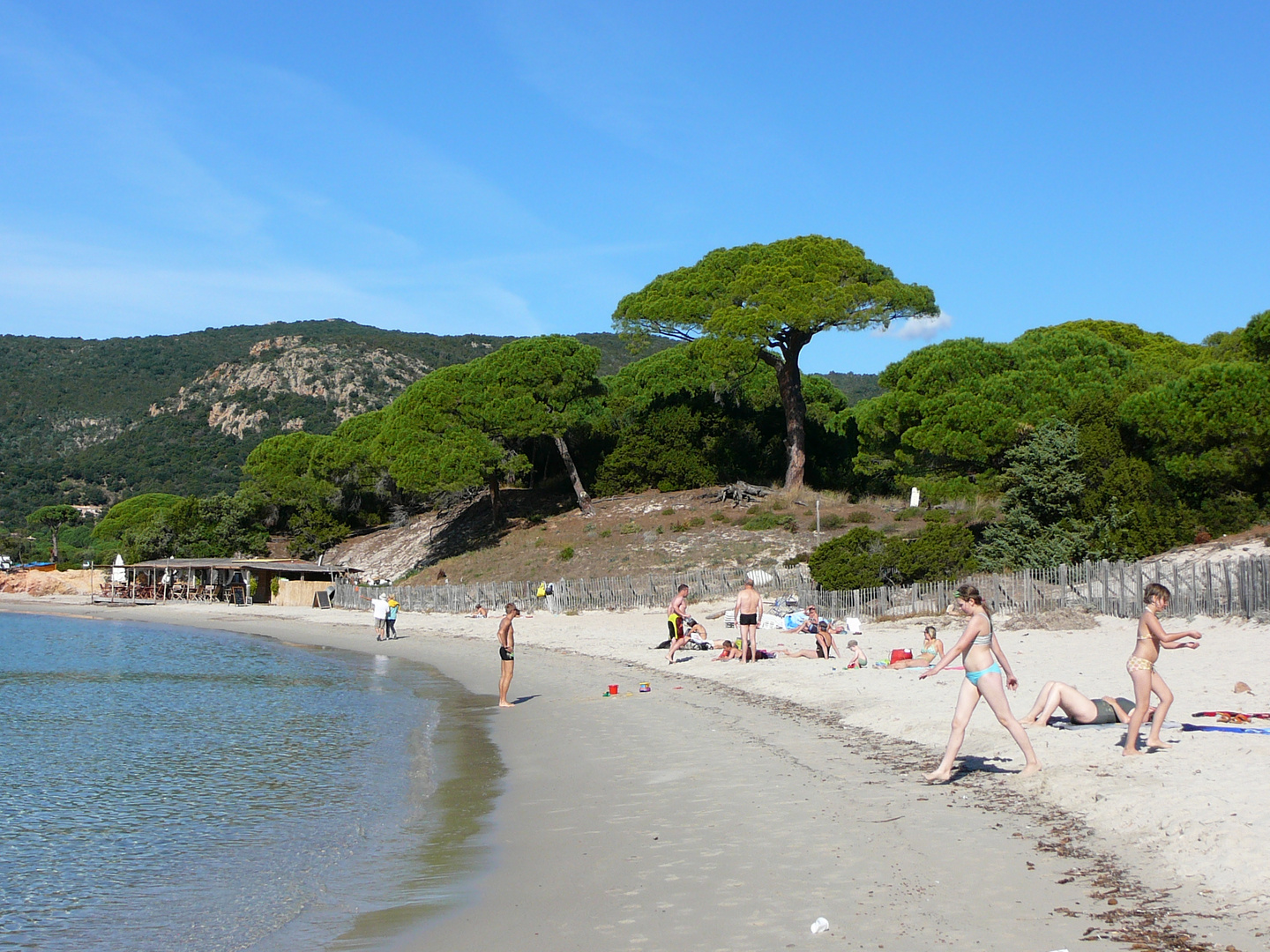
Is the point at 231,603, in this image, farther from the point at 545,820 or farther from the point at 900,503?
the point at 545,820

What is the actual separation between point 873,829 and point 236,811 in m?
5.65

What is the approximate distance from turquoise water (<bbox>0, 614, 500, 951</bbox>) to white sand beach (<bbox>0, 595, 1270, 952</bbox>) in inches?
22.6

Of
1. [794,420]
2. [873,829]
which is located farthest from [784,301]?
[873,829]

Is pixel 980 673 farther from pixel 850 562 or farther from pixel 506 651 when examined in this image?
pixel 850 562

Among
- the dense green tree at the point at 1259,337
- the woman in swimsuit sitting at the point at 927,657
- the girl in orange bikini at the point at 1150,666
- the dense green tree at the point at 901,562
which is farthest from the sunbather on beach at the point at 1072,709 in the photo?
the dense green tree at the point at 1259,337

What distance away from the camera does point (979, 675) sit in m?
7.37

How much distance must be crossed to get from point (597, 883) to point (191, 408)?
4332 inches

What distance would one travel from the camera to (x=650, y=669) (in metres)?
18.5

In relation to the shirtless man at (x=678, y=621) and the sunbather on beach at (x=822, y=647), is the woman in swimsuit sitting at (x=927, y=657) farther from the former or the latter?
the shirtless man at (x=678, y=621)

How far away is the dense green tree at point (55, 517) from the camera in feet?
236

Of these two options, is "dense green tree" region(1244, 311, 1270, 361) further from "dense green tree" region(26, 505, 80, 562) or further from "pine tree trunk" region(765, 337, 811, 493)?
"dense green tree" region(26, 505, 80, 562)

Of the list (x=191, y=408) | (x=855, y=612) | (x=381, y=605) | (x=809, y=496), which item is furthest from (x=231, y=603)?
(x=191, y=408)

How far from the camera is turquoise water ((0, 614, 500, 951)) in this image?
5.91 metres

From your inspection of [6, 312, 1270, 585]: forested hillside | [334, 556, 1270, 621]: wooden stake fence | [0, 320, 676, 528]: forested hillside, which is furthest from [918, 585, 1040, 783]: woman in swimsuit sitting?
[0, 320, 676, 528]: forested hillside
